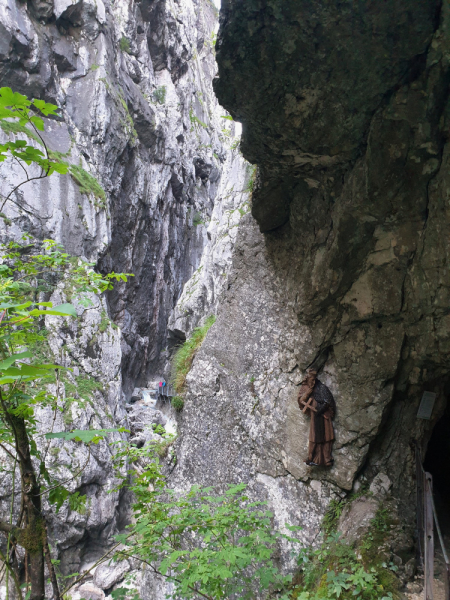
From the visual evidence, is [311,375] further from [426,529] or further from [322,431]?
[426,529]

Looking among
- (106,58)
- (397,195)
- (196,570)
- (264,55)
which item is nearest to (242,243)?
(397,195)

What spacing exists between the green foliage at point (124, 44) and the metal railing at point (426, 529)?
25686 millimetres

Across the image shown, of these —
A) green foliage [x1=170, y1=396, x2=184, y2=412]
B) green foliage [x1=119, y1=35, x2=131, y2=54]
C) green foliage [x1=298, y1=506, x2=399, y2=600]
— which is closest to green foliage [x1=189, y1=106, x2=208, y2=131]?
green foliage [x1=119, y1=35, x2=131, y2=54]

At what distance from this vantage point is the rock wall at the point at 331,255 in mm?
2715

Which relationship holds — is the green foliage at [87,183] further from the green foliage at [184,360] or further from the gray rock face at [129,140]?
the green foliage at [184,360]

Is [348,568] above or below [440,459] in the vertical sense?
below

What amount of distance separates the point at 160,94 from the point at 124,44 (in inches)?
141

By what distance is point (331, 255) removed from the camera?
4.07 m

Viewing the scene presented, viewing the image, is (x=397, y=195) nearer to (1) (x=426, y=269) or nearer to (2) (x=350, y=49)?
(1) (x=426, y=269)

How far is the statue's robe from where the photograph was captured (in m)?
4.25

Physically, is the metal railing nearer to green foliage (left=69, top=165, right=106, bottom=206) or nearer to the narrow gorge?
the narrow gorge

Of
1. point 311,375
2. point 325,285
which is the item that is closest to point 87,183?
point 325,285

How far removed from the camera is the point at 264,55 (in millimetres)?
2850

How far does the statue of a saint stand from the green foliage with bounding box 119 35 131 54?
24493 millimetres
